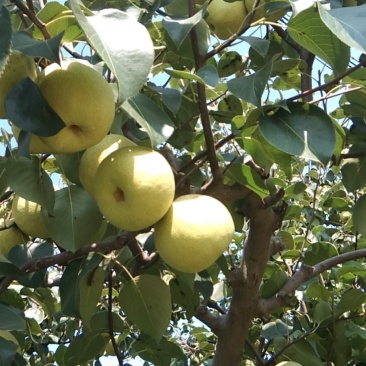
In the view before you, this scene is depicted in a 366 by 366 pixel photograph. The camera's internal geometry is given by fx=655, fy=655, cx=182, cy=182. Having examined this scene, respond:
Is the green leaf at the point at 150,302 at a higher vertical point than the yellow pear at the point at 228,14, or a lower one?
lower

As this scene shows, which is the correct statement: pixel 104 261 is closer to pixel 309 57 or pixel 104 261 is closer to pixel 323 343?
pixel 323 343

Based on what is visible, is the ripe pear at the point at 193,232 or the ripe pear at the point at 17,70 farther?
the ripe pear at the point at 193,232

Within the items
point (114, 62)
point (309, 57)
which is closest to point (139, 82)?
point (114, 62)

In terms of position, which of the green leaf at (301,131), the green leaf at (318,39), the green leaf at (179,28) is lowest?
the green leaf at (301,131)

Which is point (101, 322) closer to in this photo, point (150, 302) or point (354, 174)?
point (150, 302)

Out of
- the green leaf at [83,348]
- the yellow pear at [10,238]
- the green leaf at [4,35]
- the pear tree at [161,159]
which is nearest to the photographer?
the green leaf at [4,35]

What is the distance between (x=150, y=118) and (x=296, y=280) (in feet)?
2.48

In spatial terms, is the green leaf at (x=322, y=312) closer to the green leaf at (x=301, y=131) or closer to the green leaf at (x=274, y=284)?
the green leaf at (x=274, y=284)

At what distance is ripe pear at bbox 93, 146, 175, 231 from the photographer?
1112 millimetres

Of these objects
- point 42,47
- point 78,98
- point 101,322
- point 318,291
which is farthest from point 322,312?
point 42,47

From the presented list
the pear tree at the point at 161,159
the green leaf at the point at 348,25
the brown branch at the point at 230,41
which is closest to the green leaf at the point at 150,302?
the pear tree at the point at 161,159

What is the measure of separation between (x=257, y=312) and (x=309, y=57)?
32.7 inches

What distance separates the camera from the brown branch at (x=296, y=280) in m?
→ 1.71

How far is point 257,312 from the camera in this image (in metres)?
1.72
